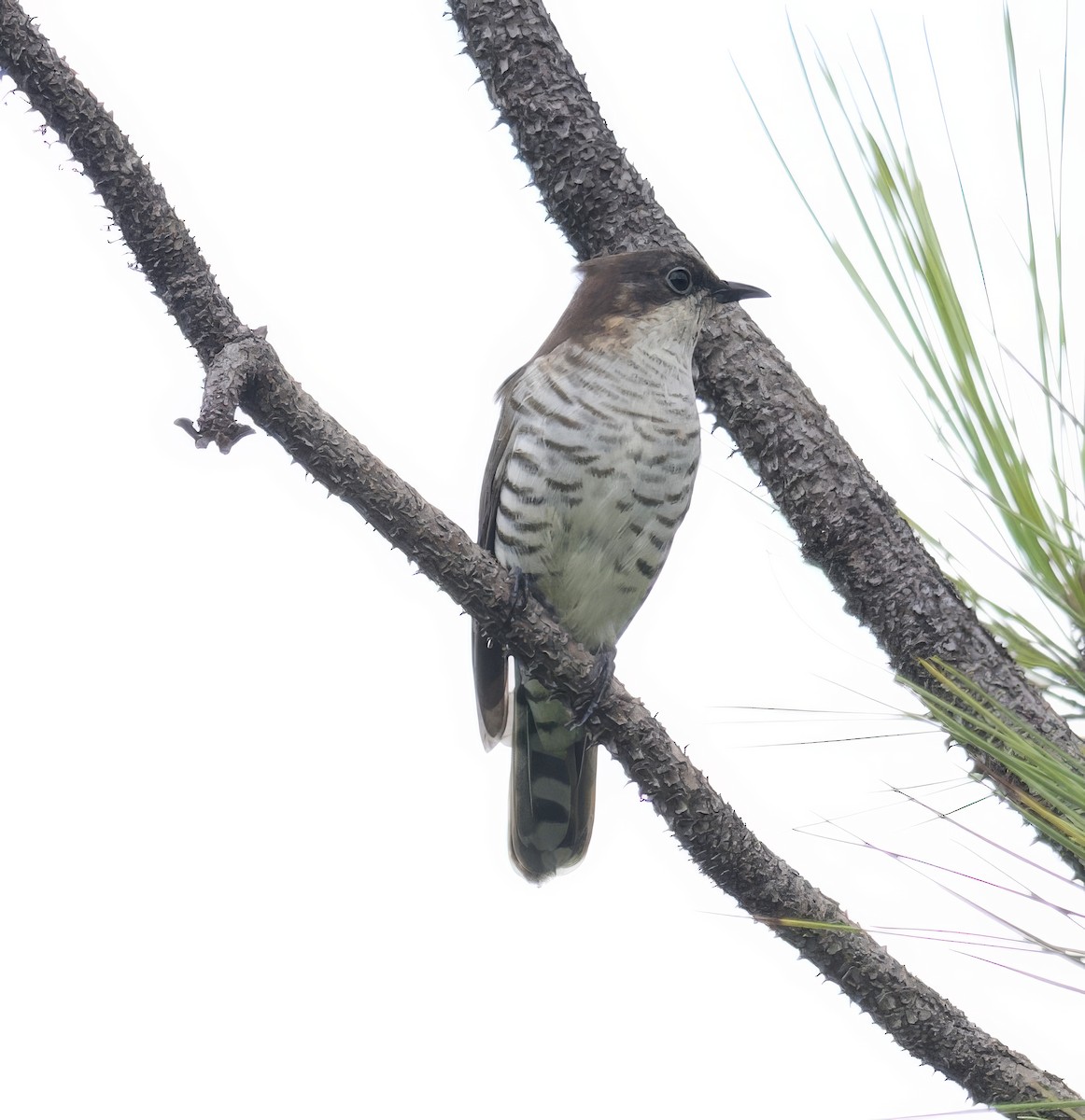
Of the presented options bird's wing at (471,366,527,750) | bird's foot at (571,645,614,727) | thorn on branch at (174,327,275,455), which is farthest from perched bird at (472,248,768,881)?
thorn on branch at (174,327,275,455)

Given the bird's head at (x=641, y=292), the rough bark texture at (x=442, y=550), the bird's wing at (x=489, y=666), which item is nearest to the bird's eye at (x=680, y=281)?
the bird's head at (x=641, y=292)

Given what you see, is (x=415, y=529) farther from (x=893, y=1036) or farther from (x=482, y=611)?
(x=893, y=1036)

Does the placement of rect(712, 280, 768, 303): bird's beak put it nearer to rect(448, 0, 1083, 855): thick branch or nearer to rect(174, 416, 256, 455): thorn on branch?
rect(448, 0, 1083, 855): thick branch

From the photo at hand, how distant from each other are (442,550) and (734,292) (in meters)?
2.05

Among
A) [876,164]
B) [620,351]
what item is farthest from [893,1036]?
[620,351]

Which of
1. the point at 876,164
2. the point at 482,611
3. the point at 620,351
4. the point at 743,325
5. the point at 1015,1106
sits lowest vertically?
the point at 1015,1106

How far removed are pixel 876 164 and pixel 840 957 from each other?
4.97ft

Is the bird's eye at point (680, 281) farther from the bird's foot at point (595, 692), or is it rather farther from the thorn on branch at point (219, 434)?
the thorn on branch at point (219, 434)

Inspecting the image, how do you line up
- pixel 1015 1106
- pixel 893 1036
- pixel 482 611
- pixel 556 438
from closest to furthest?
pixel 1015 1106 < pixel 893 1036 < pixel 482 611 < pixel 556 438

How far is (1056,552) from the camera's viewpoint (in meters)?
2.21

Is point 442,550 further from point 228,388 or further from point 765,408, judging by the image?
point 765,408

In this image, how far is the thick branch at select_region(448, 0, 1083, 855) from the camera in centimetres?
300

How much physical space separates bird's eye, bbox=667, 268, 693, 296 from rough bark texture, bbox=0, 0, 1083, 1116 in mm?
1826

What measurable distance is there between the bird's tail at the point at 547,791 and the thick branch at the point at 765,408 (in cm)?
173
